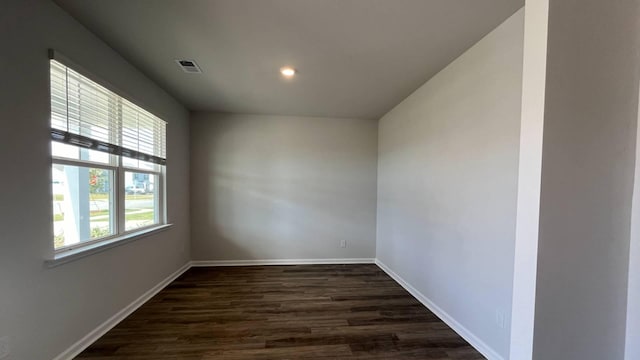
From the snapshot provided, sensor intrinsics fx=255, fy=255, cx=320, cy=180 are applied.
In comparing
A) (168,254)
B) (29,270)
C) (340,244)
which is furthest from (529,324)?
(168,254)

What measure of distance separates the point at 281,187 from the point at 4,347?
3201 millimetres

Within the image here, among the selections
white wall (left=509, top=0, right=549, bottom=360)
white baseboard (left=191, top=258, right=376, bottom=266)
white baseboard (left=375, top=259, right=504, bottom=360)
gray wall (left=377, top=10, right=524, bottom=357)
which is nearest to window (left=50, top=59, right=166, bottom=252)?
white baseboard (left=191, top=258, right=376, bottom=266)

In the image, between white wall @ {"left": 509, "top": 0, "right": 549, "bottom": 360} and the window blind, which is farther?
the window blind

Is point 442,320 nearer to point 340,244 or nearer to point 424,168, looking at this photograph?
point 424,168

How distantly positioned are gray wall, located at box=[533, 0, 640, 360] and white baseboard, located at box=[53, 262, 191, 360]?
2.94m

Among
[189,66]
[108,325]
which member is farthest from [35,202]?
[189,66]

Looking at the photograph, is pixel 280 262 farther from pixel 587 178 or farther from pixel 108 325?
pixel 587 178

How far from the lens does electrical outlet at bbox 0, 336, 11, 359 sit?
1.43 meters

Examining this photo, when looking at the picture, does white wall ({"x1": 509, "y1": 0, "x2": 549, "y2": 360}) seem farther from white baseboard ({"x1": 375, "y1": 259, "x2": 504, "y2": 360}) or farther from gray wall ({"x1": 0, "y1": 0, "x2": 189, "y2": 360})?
gray wall ({"x1": 0, "y1": 0, "x2": 189, "y2": 360})

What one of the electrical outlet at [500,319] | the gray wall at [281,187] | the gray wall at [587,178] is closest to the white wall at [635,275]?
the gray wall at [587,178]

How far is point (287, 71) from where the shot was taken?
8.67 ft

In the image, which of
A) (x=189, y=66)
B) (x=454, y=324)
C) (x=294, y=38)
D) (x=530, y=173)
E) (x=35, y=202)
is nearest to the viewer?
(x=530, y=173)

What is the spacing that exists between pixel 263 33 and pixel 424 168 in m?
2.16

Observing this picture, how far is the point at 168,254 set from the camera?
134 inches
